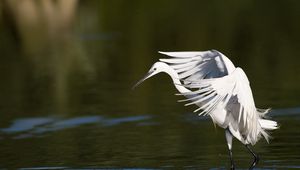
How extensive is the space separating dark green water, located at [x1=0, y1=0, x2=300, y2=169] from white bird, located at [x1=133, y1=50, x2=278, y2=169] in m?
0.37

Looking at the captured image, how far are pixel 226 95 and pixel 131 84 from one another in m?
7.03

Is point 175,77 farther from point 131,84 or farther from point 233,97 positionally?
point 131,84

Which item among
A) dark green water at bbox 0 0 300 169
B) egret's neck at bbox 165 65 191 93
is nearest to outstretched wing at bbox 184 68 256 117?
egret's neck at bbox 165 65 191 93

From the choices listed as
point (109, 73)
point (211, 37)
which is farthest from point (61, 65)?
point (211, 37)

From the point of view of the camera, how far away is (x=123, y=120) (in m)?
14.2

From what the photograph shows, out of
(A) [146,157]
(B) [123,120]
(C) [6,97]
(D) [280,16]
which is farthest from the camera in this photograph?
(D) [280,16]

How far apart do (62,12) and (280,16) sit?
6017 millimetres

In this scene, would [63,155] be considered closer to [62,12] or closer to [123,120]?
[123,120]

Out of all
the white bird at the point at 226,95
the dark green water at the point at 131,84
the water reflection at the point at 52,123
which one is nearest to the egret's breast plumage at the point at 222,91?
the white bird at the point at 226,95

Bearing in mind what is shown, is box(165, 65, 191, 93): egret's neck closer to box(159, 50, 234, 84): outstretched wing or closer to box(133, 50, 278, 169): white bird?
box(133, 50, 278, 169): white bird

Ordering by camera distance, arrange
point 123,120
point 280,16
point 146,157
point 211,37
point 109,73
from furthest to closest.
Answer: point 280,16 → point 211,37 → point 109,73 → point 123,120 → point 146,157

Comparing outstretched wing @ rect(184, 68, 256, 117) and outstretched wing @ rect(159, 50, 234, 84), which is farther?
outstretched wing @ rect(159, 50, 234, 84)

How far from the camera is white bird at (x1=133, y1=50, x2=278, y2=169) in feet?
33.9

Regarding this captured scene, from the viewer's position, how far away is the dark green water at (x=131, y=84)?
11961 mm
